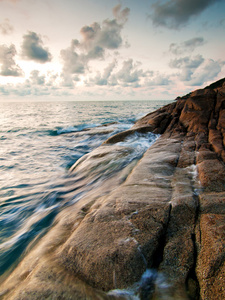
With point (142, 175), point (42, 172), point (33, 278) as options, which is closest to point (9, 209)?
point (42, 172)

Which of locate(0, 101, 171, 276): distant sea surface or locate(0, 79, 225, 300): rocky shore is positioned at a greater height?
locate(0, 79, 225, 300): rocky shore

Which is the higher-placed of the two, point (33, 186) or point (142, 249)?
point (142, 249)

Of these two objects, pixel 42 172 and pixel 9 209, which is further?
pixel 42 172

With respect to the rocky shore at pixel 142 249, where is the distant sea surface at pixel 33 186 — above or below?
below

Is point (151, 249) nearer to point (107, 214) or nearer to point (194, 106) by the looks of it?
point (107, 214)

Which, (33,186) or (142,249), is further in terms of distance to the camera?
(33,186)

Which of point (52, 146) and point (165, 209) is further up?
point (165, 209)

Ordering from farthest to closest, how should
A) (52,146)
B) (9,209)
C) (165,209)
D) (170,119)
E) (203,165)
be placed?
1. (52,146)
2. (170,119)
3. (9,209)
4. (203,165)
5. (165,209)

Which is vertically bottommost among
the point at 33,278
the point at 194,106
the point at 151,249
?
the point at 33,278

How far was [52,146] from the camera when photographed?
12117 mm

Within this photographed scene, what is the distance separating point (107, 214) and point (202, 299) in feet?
5.48

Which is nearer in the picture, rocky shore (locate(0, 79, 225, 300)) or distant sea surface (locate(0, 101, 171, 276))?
rocky shore (locate(0, 79, 225, 300))

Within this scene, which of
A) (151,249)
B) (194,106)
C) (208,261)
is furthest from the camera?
(194,106)

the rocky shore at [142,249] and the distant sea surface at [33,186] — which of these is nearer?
the rocky shore at [142,249]
